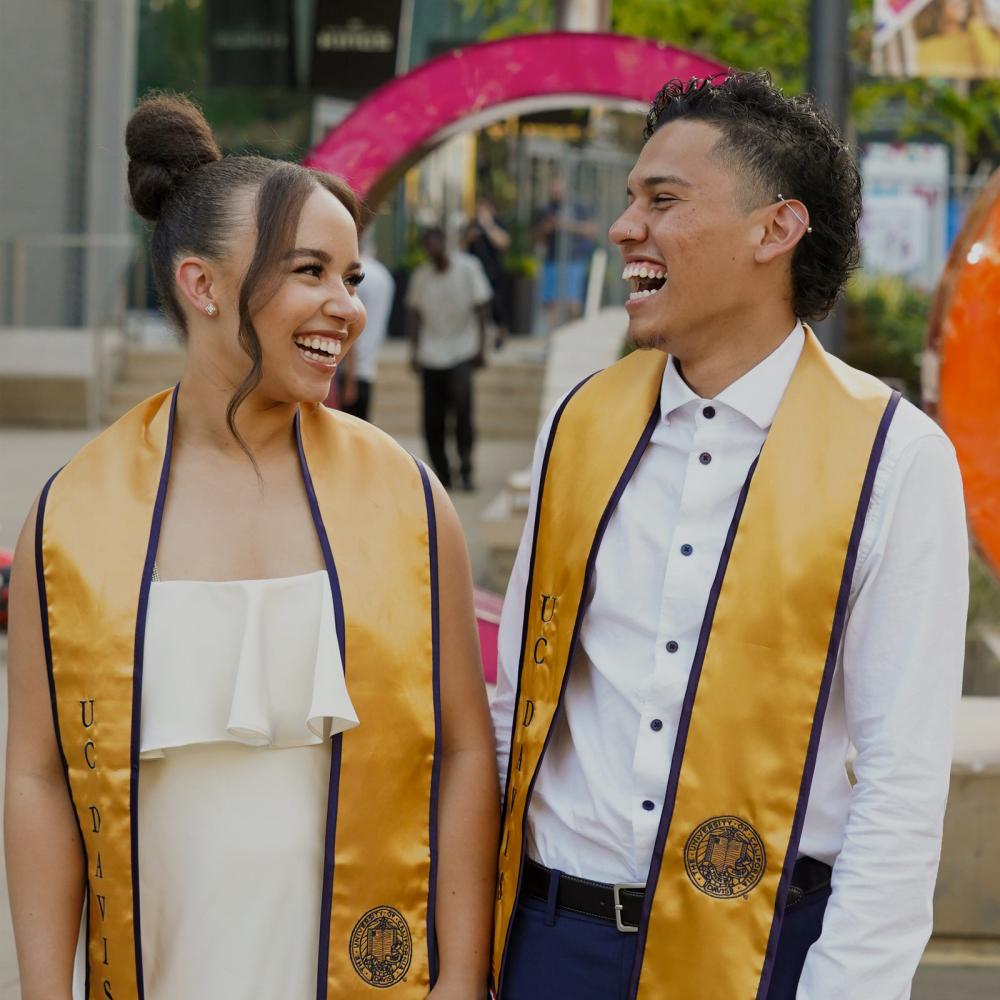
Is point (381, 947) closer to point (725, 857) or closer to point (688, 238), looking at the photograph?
point (725, 857)

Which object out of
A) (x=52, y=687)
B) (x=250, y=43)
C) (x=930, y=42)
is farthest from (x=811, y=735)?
(x=250, y=43)

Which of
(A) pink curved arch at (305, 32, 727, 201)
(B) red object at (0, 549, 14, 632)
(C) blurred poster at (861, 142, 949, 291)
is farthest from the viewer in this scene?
(C) blurred poster at (861, 142, 949, 291)

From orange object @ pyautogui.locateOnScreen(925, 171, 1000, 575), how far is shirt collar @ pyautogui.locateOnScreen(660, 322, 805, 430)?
7.55 ft

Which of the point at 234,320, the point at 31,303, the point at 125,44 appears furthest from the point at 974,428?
the point at 125,44

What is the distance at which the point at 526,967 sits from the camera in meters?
2.43

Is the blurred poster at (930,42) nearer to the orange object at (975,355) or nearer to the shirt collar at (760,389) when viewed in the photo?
the orange object at (975,355)

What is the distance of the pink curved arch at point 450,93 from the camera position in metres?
7.18

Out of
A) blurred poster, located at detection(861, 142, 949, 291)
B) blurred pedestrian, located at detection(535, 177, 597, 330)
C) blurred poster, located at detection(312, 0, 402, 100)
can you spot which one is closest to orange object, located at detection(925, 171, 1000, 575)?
blurred poster, located at detection(312, 0, 402, 100)

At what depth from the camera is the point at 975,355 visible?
457 cm

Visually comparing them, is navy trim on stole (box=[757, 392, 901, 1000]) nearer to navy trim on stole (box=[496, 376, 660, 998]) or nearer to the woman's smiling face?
navy trim on stole (box=[496, 376, 660, 998])

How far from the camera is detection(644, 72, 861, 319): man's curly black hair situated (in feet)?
7.72

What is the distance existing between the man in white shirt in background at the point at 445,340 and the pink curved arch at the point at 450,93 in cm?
521

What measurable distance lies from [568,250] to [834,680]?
18074mm

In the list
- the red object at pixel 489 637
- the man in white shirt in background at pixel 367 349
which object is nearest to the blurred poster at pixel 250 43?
the man in white shirt in background at pixel 367 349
